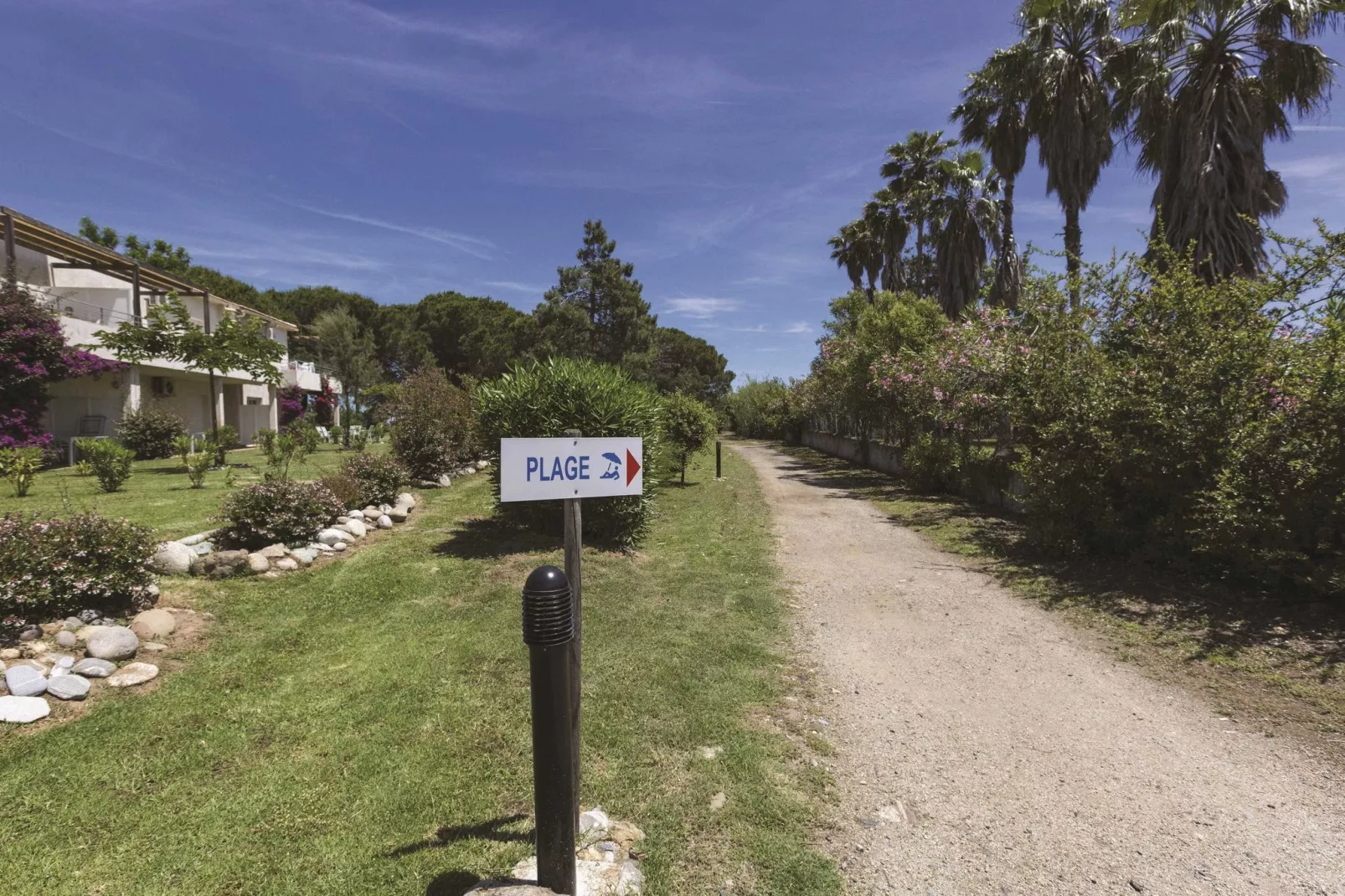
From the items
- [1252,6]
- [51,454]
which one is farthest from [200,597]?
[1252,6]

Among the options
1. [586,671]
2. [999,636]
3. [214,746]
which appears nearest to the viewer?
[214,746]

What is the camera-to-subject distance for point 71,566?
440cm

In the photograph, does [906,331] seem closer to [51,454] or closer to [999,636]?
[999,636]

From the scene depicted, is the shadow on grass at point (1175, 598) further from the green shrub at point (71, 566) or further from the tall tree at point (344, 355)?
the tall tree at point (344, 355)

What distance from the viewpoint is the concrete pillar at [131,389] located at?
1964 cm

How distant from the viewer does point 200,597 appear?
5461 millimetres

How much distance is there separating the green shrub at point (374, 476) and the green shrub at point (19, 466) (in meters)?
5.11

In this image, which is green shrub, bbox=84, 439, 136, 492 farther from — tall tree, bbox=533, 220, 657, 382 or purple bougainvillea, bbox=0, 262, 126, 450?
tall tree, bbox=533, 220, 657, 382

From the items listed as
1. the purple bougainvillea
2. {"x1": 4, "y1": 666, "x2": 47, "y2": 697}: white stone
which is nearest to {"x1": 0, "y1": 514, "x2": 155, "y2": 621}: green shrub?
{"x1": 4, "y1": 666, "x2": 47, "y2": 697}: white stone

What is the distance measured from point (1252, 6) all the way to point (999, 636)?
45.4ft

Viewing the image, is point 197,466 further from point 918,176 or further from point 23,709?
point 918,176

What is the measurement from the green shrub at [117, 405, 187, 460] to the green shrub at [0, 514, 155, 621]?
15.9m

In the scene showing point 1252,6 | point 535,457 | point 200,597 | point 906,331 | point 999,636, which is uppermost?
point 1252,6

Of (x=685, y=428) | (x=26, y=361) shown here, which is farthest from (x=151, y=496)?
(x=685, y=428)
